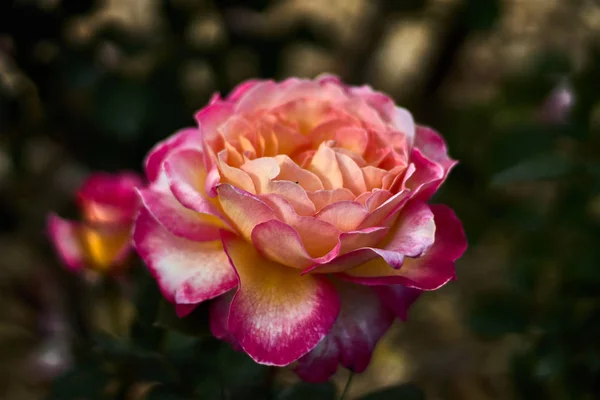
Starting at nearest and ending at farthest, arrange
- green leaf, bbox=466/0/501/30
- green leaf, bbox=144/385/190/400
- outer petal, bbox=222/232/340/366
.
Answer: outer petal, bbox=222/232/340/366
green leaf, bbox=144/385/190/400
green leaf, bbox=466/0/501/30

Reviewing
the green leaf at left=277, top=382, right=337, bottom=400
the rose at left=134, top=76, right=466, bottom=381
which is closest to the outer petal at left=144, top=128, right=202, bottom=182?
the rose at left=134, top=76, right=466, bottom=381

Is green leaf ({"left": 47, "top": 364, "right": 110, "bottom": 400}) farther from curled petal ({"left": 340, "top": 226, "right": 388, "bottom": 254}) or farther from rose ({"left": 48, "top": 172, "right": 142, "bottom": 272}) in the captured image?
curled petal ({"left": 340, "top": 226, "right": 388, "bottom": 254})

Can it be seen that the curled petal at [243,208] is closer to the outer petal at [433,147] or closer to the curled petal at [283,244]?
the curled petal at [283,244]

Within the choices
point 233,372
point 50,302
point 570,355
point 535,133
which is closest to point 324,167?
point 233,372

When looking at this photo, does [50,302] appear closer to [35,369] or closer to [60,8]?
[35,369]

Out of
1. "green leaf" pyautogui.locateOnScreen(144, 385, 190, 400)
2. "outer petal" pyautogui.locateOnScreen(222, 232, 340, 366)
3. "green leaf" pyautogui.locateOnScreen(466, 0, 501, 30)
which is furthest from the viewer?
"green leaf" pyautogui.locateOnScreen(466, 0, 501, 30)

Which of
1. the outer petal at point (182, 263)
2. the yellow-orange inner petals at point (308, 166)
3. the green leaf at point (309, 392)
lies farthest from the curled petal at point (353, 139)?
the green leaf at point (309, 392)
